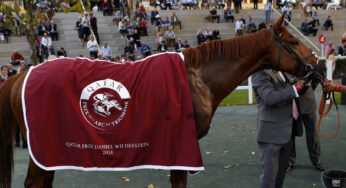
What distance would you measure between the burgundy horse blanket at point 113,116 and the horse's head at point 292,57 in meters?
0.88

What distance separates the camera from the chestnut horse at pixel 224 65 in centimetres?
262

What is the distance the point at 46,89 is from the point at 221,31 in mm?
18884

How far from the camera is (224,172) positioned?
405 centimetres

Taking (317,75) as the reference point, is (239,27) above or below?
above

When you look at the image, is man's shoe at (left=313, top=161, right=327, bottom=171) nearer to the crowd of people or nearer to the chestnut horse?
the chestnut horse

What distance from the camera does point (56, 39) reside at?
54.7 ft

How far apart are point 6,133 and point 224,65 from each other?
7.56 ft

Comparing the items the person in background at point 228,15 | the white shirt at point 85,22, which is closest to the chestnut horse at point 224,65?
the white shirt at point 85,22

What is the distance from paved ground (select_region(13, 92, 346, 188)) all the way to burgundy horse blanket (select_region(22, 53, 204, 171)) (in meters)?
1.33

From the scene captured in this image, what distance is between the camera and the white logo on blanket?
2.55 metres

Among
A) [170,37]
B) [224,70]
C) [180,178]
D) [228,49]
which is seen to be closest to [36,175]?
[180,178]

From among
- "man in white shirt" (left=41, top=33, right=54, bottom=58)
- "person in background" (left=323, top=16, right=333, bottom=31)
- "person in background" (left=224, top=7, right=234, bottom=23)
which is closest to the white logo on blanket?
"man in white shirt" (left=41, top=33, right=54, bottom=58)

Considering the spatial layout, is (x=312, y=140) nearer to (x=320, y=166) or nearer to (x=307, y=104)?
(x=320, y=166)

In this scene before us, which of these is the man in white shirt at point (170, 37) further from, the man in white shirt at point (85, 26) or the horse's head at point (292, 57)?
the horse's head at point (292, 57)
